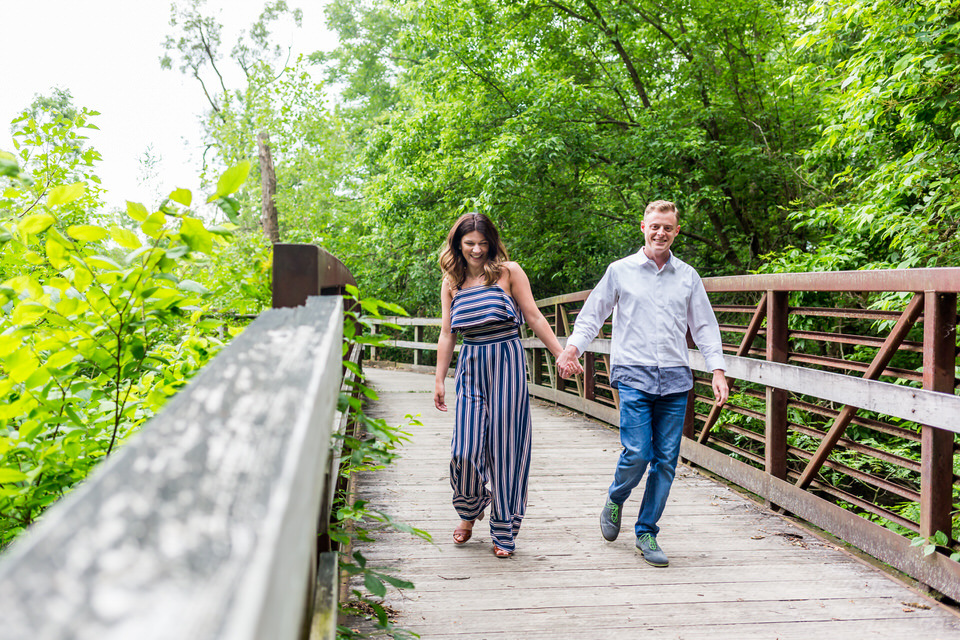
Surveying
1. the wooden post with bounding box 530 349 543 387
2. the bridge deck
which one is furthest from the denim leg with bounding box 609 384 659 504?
the wooden post with bounding box 530 349 543 387

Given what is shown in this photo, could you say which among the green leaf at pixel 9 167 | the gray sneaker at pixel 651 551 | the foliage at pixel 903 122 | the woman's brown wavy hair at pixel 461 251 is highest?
the foliage at pixel 903 122

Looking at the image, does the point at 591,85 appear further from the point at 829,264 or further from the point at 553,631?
the point at 553,631

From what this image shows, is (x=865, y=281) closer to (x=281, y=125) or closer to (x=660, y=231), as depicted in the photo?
(x=660, y=231)

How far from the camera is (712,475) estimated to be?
5.11 m

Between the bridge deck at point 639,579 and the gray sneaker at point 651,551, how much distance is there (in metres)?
0.06

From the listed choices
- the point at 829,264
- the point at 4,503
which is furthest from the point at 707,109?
the point at 4,503

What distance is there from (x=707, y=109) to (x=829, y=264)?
389cm

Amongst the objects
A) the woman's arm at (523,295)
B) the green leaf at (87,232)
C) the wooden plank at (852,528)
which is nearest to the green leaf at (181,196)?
the green leaf at (87,232)

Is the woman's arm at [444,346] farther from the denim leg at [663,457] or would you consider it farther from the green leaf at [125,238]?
the green leaf at [125,238]

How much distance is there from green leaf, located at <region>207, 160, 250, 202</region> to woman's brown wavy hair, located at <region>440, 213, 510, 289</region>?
2.19m

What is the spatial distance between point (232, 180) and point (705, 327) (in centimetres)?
274

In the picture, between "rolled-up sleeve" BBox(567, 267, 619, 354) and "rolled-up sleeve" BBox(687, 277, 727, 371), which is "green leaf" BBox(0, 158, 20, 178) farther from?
"rolled-up sleeve" BBox(687, 277, 727, 371)

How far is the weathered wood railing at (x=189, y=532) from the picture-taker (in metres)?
0.38

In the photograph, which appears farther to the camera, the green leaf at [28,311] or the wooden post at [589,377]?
the wooden post at [589,377]
